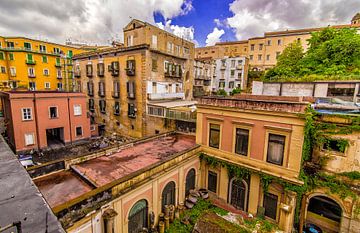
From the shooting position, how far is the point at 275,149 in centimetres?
1048

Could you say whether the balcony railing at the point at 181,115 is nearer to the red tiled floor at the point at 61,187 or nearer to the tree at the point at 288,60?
the red tiled floor at the point at 61,187

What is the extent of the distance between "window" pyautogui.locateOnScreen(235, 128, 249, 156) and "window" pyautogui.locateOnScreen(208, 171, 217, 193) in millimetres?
2820

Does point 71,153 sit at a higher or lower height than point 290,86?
lower

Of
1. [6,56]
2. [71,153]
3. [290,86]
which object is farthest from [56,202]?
[6,56]

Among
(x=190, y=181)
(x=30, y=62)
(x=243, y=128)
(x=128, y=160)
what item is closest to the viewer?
(x=128, y=160)

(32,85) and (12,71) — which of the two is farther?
(32,85)

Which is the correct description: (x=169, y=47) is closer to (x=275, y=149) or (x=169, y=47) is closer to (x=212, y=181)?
(x=212, y=181)

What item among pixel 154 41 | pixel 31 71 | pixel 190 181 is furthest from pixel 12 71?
pixel 190 181

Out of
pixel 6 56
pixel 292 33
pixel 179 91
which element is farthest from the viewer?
pixel 292 33

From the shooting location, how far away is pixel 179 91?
2695 centimetres

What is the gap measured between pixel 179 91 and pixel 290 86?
48.6 ft

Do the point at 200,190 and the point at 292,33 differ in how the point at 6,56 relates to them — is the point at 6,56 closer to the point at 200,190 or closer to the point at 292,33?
the point at 200,190

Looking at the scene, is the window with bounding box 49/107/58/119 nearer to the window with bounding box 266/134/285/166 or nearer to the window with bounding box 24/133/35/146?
the window with bounding box 24/133/35/146

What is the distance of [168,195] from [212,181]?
4.10 meters
